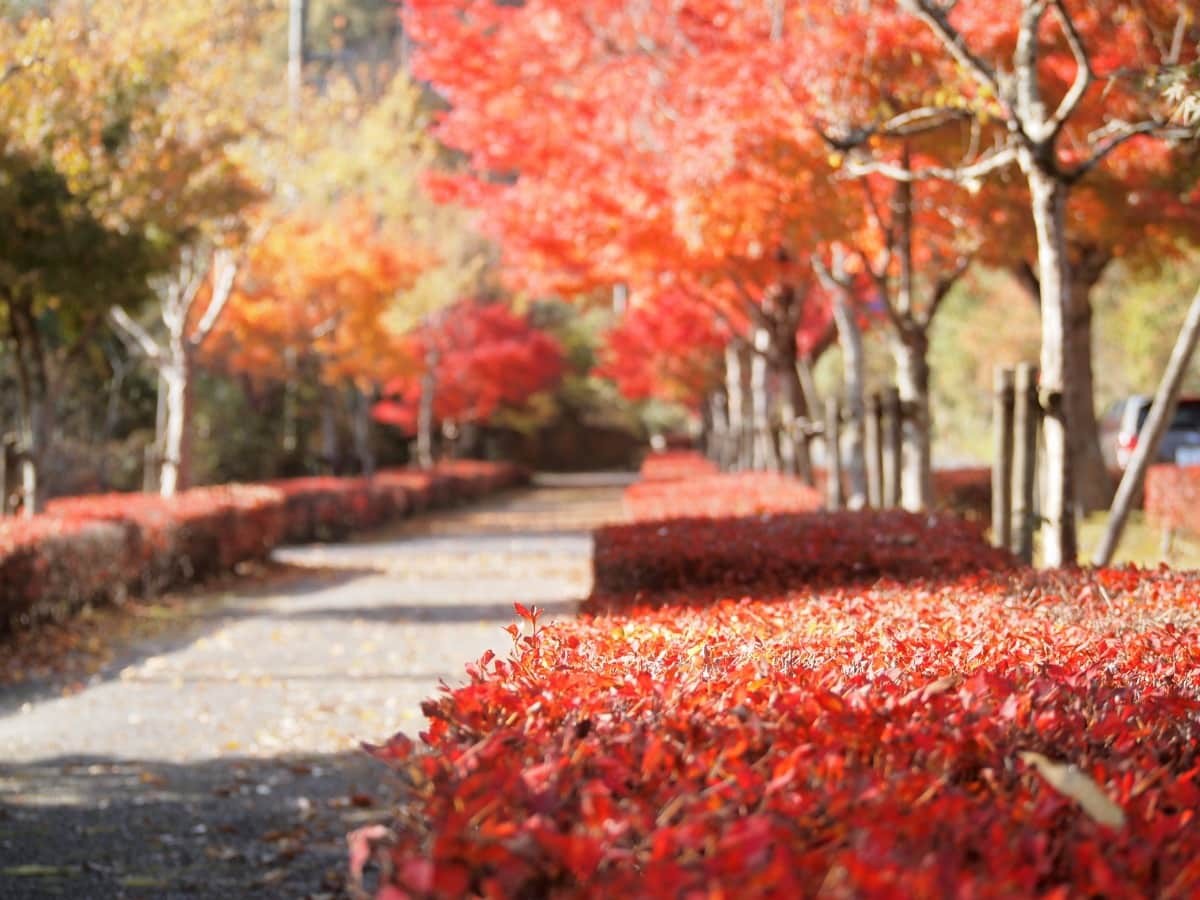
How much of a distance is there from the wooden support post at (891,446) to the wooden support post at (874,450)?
20 centimetres

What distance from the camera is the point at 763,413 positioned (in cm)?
2389

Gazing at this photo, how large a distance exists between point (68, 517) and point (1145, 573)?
10.4m

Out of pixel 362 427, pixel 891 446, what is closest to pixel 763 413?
pixel 891 446

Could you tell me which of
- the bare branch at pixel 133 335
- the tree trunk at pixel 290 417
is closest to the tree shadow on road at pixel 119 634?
the bare branch at pixel 133 335

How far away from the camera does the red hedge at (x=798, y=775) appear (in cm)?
212

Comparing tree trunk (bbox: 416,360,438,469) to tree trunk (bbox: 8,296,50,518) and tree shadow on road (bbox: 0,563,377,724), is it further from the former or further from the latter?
tree trunk (bbox: 8,296,50,518)

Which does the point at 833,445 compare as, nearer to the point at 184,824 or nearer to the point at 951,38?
the point at 951,38

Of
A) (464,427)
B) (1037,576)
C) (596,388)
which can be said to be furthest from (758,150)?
(596,388)

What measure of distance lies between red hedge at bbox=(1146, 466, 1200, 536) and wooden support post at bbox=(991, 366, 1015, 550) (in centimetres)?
499

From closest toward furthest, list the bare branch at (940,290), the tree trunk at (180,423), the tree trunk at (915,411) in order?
the tree trunk at (915,411), the bare branch at (940,290), the tree trunk at (180,423)

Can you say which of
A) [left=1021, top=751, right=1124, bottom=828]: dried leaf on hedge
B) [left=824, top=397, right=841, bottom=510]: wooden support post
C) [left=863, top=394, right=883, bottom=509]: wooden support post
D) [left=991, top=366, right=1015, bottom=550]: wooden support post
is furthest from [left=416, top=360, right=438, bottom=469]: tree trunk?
[left=1021, top=751, right=1124, bottom=828]: dried leaf on hedge

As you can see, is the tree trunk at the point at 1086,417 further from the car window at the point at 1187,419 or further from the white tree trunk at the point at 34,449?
the white tree trunk at the point at 34,449

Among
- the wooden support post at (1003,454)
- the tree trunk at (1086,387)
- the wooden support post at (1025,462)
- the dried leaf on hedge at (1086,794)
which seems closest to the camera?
the dried leaf on hedge at (1086,794)

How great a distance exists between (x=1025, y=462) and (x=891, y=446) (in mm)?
3753
